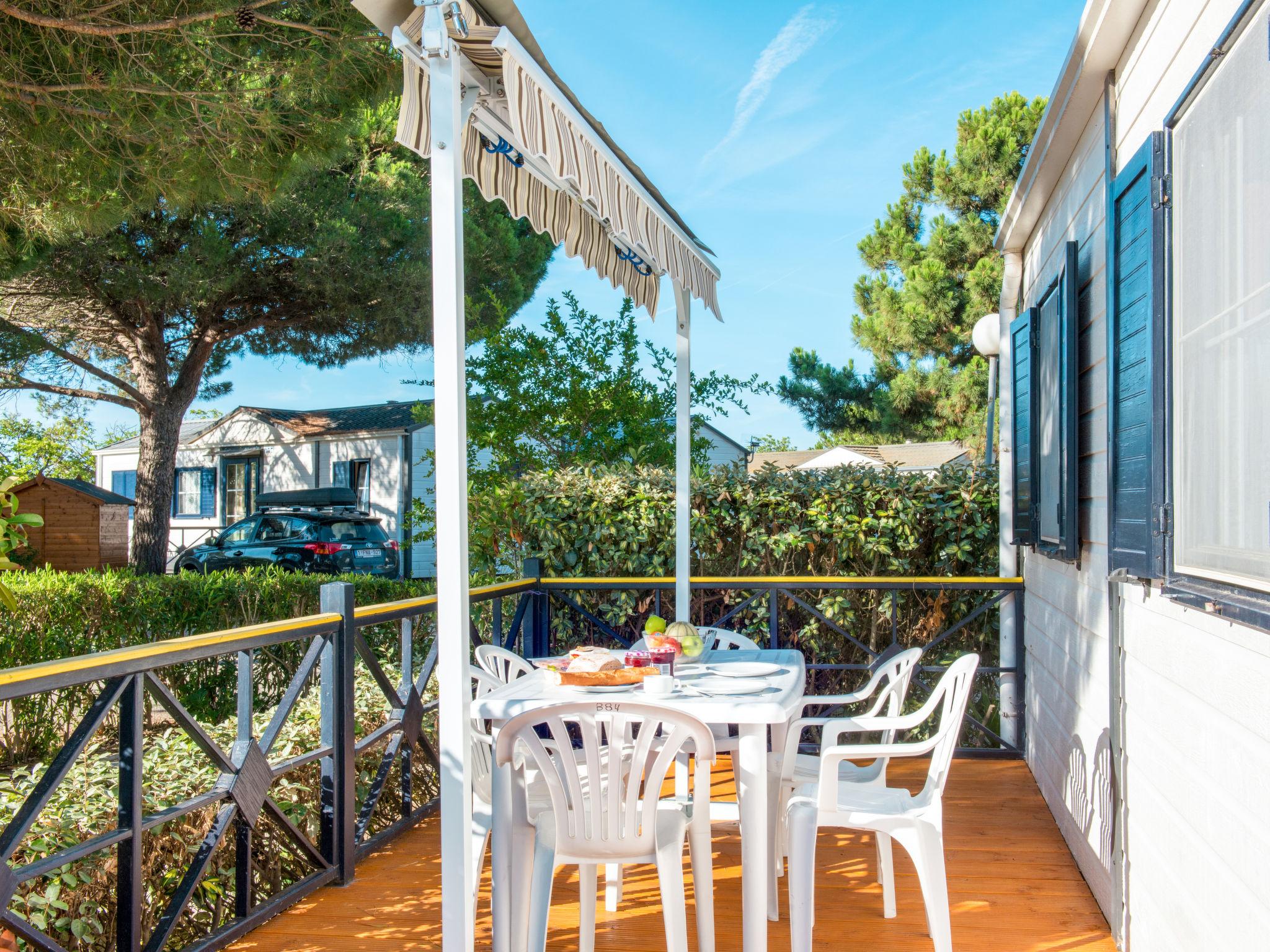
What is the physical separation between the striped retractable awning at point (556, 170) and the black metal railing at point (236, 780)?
58.9 inches

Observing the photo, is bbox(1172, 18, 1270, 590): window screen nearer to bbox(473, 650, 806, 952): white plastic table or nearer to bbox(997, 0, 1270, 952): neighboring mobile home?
bbox(997, 0, 1270, 952): neighboring mobile home

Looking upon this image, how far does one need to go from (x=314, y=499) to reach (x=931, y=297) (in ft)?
36.7

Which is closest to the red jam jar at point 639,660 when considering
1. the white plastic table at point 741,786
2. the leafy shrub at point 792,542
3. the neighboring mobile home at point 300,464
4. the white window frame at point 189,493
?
the white plastic table at point 741,786

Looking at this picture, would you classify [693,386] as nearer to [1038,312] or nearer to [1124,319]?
[1038,312]

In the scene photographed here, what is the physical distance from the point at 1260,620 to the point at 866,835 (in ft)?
8.25

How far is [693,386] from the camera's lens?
11.6 meters

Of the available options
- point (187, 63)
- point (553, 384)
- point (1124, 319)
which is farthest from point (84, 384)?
point (1124, 319)

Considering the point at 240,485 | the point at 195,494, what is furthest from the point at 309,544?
the point at 195,494

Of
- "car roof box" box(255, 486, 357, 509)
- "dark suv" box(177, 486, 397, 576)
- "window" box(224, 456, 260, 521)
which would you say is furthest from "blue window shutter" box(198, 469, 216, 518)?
"dark suv" box(177, 486, 397, 576)

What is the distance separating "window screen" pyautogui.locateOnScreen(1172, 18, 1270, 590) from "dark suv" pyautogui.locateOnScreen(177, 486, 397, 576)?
1364cm

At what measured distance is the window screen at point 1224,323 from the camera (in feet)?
5.34

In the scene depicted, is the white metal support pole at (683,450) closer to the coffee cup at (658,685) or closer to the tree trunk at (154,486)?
the coffee cup at (658,685)

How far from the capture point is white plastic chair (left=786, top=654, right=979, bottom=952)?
101 inches

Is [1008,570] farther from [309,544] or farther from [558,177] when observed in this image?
[309,544]
